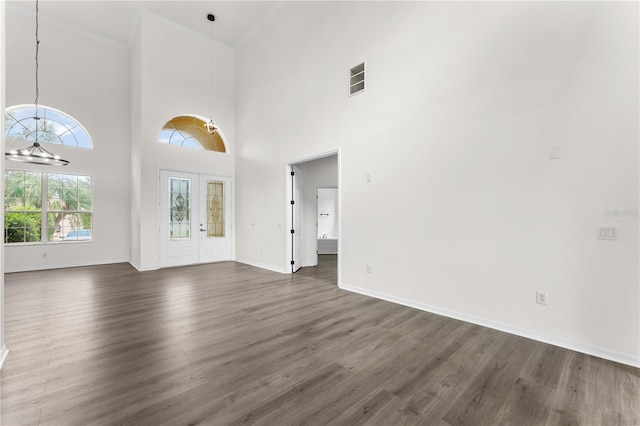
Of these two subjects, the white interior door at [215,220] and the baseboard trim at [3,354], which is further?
the white interior door at [215,220]

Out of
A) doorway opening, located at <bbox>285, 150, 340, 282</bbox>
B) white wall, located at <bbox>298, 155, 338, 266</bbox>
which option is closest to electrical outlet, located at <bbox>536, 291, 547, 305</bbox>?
doorway opening, located at <bbox>285, 150, 340, 282</bbox>

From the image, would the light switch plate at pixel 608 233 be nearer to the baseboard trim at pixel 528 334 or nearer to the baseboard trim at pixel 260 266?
the baseboard trim at pixel 528 334

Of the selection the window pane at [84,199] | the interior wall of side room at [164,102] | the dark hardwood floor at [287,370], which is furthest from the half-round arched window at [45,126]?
the dark hardwood floor at [287,370]

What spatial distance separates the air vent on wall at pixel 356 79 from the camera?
14.6 feet

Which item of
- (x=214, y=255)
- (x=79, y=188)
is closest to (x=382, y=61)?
(x=214, y=255)

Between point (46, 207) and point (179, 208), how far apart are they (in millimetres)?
2956

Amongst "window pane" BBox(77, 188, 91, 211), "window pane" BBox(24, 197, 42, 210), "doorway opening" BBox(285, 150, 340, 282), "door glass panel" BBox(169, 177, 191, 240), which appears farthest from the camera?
"window pane" BBox(77, 188, 91, 211)

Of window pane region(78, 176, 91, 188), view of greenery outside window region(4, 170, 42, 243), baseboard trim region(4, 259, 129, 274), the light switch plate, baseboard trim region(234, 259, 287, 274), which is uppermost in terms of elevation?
window pane region(78, 176, 91, 188)

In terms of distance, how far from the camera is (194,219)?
23.1 ft

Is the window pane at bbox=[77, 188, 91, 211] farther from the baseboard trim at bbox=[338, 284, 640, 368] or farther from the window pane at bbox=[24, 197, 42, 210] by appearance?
the baseboard trim at bbox=[338, 284, 640, 368]

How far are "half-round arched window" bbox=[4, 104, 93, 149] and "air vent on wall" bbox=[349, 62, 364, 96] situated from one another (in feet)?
22.0

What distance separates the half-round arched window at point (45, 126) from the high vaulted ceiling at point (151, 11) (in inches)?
84.8

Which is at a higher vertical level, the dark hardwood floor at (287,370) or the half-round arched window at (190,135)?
the half-round arched window at (190,135)

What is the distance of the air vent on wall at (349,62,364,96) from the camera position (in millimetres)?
4453
